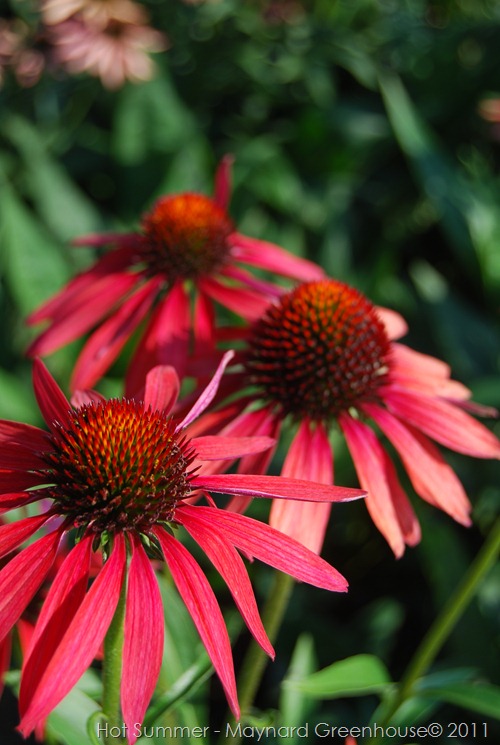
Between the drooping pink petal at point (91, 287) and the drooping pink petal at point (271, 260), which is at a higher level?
the drooping pink petal at point (271, 260)

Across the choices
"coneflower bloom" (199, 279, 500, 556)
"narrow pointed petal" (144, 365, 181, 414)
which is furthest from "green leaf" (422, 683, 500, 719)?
"narrow pointed petal" (144, 365, 181, 414)

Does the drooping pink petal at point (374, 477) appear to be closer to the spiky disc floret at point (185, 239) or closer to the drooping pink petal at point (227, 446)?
the drooping pink petal at point (227, 446)

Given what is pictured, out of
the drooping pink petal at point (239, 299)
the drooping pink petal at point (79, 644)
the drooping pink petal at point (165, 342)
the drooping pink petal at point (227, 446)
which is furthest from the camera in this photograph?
the drooping pink petal at point (239, 299)

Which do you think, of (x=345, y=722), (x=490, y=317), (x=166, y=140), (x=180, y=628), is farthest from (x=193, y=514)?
(x=166, y=140)

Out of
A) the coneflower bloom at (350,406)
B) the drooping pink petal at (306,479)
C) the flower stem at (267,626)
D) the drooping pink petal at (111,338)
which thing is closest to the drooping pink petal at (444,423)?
the coneflower bloom at (350,406)

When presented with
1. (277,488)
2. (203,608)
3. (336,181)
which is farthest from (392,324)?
(336,181)

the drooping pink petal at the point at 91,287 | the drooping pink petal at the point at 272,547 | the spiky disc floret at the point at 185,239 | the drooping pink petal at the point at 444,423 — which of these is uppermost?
the spiky disc floret at the point at 185,239

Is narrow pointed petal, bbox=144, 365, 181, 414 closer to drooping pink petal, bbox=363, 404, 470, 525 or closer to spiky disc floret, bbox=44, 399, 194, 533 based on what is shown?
spiky disc floret, bbox=44, 399, 194, 533
